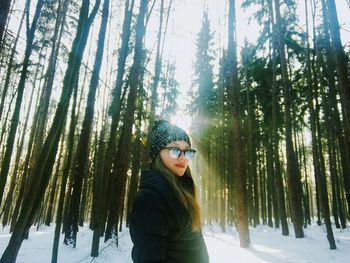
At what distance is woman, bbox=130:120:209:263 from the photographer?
5.23 feet

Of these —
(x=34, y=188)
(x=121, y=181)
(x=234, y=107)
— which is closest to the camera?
(x=34, y=188)

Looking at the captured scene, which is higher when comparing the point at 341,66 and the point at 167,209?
the point at 341,66

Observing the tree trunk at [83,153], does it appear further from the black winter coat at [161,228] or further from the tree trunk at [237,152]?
the black winter coat at [161,228]

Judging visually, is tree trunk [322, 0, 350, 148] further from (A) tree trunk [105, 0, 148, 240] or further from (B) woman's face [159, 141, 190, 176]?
(B) woman's face [159, 141, 190, 176]

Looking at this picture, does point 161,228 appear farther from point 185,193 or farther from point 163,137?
point 163,137

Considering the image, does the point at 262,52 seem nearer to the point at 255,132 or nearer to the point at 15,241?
the point at 255,132

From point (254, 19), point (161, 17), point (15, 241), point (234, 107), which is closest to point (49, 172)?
point (15, 241)

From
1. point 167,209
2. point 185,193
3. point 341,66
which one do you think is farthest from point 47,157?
point 341,66

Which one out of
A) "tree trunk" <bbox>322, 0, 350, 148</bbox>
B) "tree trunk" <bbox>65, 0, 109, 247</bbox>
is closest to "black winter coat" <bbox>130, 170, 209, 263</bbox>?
"tree trunk" <bbox>322, 0, 350, 148</bbox>

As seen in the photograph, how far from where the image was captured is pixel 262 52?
787 inches

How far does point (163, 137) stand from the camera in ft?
7.09

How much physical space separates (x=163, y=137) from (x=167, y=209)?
60 centimetres

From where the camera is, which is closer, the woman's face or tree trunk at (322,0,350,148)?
the woman's face

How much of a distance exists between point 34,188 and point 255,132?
67.0 ft
